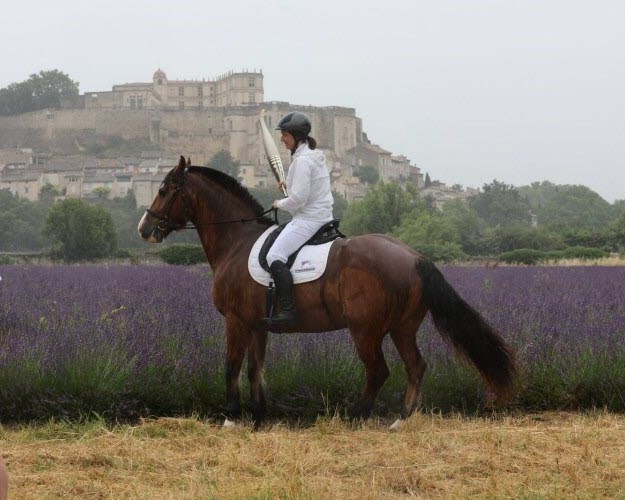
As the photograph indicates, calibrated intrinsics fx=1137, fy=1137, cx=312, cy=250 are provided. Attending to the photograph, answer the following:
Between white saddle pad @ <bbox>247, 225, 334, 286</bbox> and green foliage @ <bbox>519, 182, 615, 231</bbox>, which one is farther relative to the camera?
green foliage @ <bbox>519, 182, 615, 231</bbox>

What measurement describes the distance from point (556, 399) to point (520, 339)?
34.0 inches

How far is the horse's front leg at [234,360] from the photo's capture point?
21.8ft

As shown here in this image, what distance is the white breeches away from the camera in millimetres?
6594

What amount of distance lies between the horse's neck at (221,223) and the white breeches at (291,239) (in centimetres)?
34

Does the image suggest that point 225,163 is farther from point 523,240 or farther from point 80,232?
point 523,240

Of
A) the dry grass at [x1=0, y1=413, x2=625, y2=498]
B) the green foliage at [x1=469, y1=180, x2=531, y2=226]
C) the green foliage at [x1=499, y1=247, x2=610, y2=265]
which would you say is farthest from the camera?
the green foliage at [x1=469, y1=180, x2=531, y2=226]

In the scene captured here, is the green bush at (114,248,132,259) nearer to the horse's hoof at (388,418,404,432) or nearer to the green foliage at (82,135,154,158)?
the horse's hoof at (388,418,404,432)

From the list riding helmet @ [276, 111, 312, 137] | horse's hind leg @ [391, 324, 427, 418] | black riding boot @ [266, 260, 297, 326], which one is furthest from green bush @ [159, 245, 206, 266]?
horse's hind leg @ [391, 324, 427, 418]

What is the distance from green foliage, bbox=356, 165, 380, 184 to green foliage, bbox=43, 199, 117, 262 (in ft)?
302

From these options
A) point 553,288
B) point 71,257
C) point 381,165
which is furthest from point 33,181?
point 553,288

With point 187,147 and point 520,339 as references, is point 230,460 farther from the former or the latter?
point 187,147

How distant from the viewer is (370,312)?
20.8 feet

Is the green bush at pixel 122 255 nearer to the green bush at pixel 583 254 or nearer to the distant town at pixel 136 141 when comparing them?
the green bush at pixel 583 254

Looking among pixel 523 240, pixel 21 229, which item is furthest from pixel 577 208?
pixel 523 240
